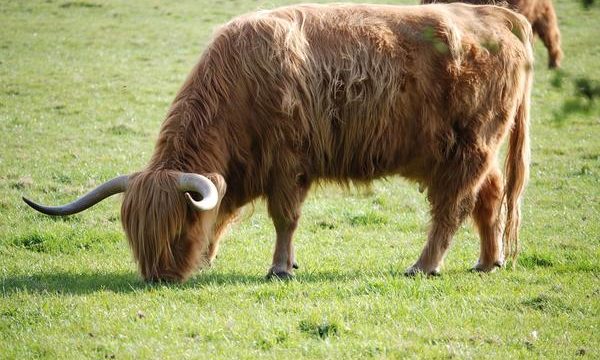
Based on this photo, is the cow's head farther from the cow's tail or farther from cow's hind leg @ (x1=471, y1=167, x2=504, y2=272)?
the cow's tail

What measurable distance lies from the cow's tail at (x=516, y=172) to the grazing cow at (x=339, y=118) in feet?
0.06

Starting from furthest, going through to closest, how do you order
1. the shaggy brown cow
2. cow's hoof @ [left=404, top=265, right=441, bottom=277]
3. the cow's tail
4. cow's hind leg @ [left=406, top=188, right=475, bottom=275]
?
1. the shaggy brown cow
2. the cow's tail
3. cow's hind leg @ [left=406, top=188, right=475, bottom=275]
4. cow's hoof @ [left=404, top=265, right=441, bottom=277]

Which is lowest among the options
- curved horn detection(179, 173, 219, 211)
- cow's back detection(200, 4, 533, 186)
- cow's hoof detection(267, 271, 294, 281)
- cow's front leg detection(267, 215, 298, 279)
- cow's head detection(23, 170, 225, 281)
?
cow's hoof detection(267, 271, 294, 281)

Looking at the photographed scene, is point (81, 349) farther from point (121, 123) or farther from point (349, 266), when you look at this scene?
point (121, 123)

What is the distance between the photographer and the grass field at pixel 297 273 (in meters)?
5.78

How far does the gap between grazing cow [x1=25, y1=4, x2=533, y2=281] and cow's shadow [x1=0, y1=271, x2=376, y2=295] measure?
0.17 metres

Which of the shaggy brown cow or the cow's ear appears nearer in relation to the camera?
the cow's ear

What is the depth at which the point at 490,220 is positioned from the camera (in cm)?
821

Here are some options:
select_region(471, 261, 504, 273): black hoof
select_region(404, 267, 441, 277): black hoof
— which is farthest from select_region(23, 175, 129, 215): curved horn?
select_region(471, 261, 504, 273): black hoof

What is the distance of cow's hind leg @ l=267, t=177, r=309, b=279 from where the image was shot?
7574 millimetres

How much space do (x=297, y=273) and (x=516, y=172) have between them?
7.34 ft

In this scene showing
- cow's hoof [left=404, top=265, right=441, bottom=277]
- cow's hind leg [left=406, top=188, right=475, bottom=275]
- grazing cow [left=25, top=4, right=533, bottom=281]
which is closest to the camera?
grazing cow [left=25, top=4, right=533, bottom=281]

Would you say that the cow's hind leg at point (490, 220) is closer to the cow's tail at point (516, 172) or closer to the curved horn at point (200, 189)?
the cow's tail at point (516, 172)

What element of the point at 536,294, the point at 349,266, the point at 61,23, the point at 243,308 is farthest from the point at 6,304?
the point at 61,23
